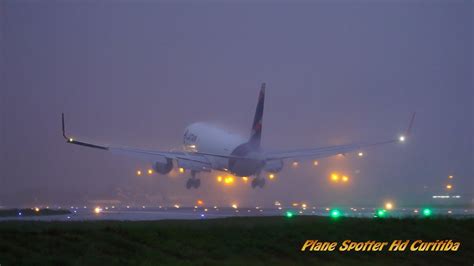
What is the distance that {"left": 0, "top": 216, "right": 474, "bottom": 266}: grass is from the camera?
76.2 feet

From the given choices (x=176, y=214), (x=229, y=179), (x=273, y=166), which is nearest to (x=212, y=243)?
(x=176, y=214)

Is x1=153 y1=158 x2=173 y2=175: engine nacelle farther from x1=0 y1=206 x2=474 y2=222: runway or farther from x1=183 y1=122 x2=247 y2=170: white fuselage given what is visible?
x1=0 y1=206 x2=474 y2=222: runway

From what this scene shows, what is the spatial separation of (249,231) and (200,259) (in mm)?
4836

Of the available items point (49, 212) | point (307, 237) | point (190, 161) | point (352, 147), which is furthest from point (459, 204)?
point (307, 237)

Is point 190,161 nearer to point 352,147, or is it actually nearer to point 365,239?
point 352,147

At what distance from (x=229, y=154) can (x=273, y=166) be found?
217 inches

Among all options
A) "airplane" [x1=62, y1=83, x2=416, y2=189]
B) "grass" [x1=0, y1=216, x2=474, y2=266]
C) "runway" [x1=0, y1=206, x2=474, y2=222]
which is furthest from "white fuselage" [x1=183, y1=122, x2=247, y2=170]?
"grass" [x1=0, y1=216, x2=474, y2=266]

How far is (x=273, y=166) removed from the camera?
71062 mm

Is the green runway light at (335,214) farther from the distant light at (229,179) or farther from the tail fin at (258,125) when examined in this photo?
the distant light at (229,179)

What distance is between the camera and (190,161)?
73438mm

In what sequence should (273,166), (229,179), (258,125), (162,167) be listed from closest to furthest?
(258,125) → (273,166) → (162,167) → (229,179)

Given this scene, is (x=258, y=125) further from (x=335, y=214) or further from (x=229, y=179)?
(x=335, y=214)

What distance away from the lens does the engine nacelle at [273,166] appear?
70.5 m

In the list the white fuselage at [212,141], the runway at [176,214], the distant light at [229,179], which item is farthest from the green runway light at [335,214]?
the distant light at [229,179]
